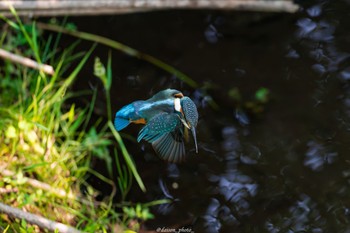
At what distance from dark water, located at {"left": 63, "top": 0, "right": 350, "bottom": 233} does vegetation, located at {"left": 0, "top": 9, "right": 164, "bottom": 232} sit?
88 millimetres

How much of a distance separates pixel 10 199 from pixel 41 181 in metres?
0.12

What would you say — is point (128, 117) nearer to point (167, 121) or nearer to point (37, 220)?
point (167, 121)

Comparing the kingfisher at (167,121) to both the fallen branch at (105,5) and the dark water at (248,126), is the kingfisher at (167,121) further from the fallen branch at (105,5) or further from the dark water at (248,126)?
the fallen branch at (105,5)

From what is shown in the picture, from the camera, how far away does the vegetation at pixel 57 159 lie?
180 centimetres

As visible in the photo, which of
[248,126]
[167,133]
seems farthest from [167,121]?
[248,126]

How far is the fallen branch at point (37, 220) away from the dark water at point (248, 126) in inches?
10.9

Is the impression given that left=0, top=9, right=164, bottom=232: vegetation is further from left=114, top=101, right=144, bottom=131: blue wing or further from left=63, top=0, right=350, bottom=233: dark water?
left=114, top=101, right=144, bottom=131: blue wing

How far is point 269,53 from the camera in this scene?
7.03 ft

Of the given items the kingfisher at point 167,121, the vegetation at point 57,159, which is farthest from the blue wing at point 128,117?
the vegetation at point 57,159

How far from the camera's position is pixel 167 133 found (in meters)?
1.06

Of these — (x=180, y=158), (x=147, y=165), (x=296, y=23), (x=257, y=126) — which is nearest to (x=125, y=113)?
(x=180, y=158)

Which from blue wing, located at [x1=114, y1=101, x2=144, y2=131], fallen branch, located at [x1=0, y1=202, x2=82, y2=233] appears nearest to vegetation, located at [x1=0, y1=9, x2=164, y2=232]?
fallen branch, located at [x1=0, y1=202, x2=82, y2=233]

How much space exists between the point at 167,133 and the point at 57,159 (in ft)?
2.96

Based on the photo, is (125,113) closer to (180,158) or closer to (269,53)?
(180,158)
